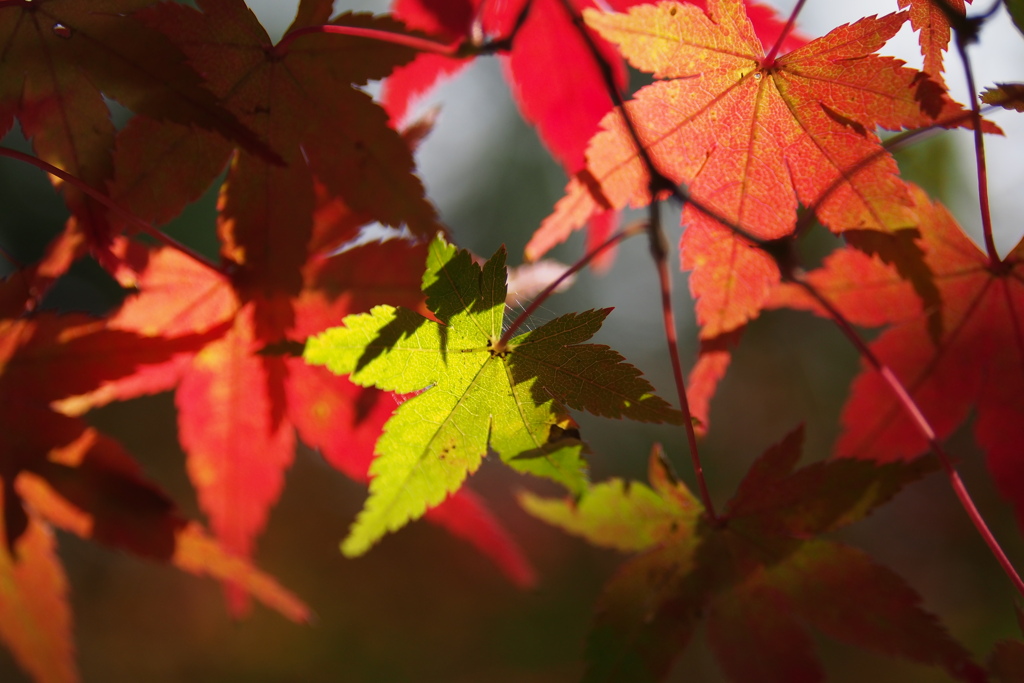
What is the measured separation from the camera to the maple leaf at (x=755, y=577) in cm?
53

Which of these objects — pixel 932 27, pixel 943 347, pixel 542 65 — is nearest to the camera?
pixel 932 27

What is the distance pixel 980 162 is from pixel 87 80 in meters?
0.77

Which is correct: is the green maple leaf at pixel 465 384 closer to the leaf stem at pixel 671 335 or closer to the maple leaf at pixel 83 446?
the leaf stem at pixel 671 335

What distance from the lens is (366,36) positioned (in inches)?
22.2

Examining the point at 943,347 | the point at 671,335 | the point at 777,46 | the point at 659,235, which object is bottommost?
the point at 943,347

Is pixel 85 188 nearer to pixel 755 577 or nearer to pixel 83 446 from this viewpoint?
pixel 83 446

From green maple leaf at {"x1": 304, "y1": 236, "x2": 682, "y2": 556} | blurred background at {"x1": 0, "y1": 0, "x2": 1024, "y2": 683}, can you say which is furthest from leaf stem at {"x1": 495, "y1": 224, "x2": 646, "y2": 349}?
blurred background at {"x1": 0, "y1": 0, "x2": 1024, "y2": 683}

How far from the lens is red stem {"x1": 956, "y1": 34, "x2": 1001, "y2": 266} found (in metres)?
0.47

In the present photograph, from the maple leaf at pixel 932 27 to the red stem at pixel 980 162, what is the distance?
0.02 m

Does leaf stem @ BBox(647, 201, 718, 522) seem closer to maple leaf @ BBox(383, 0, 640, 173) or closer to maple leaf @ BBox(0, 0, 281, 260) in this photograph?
maple leaf @ BBox(383, 0, 640, 173)

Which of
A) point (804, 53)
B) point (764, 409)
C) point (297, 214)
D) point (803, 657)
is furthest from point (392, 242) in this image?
point (764, 409)

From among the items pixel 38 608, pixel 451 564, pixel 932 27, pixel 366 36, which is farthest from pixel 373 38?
pixel 451 564

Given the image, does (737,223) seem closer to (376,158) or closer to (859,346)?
(859,346)

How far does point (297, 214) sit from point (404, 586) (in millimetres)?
3194
